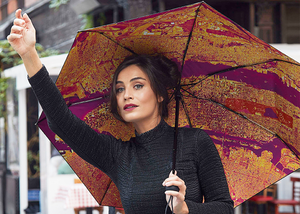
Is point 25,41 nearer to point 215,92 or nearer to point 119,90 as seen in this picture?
point 119,90

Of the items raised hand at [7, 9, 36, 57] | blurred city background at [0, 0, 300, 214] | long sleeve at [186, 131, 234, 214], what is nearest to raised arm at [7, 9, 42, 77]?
raised hand at [7, 9, 36, 57]

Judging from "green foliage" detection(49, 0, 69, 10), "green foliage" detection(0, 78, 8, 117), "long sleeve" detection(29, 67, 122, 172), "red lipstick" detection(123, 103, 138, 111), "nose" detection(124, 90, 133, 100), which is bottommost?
"long sleeve" detection(29, 67, 122, 172)

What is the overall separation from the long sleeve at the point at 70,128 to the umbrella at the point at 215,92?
12.5 inches

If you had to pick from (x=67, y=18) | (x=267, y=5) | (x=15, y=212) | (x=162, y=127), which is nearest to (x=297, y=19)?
(x=267, y=5)

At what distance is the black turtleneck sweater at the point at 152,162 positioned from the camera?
5.26 ft

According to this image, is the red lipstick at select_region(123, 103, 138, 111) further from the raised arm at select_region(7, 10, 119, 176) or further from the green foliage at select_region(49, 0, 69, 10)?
the green foliage at select_region(49, 0, 69, 10)

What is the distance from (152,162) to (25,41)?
2.70ft

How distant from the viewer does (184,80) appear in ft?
7.00

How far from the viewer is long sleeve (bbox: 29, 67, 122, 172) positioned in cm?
142

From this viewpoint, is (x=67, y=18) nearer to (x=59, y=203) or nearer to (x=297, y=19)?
(x=59, y=203)

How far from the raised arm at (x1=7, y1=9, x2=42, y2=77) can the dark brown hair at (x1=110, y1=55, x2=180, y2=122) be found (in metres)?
0.59

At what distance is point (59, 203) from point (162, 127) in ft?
16.4

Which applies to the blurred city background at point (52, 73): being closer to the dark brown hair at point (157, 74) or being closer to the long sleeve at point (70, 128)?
the dark brown hair at point (157, 74)

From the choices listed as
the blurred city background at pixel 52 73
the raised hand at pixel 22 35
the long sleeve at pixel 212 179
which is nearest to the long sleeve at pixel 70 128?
the raised hand at pixel 22 35
